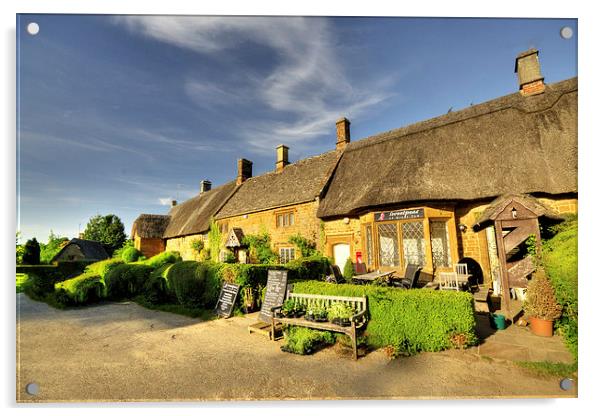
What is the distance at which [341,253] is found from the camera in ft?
46.4

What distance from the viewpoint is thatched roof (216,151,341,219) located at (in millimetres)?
16391

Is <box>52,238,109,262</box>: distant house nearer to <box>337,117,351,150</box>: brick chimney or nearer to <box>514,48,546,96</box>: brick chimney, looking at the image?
<box>337,117,351,150</box>: brick chimney

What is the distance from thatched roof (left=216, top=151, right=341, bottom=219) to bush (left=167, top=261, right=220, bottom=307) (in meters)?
6.93

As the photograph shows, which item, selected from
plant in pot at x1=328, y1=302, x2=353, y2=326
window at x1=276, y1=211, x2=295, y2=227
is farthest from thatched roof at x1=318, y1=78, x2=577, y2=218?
plant in pot at x1=328, y1=302, x2=353, y2=326

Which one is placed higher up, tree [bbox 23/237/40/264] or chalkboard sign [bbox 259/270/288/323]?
tree [bbox 23/237/40/264]

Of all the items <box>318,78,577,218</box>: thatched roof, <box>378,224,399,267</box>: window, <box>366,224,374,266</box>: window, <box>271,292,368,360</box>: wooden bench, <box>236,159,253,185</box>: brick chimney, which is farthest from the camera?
<box>236,159,253,185</box>: brick chimney

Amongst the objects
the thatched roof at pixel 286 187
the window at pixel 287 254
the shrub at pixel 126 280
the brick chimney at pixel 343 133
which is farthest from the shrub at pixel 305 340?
the brick chimney at pixel 343 133

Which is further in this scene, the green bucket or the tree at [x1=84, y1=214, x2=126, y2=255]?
the tree at [x1=84, y1=214, x2=126, y2=255]

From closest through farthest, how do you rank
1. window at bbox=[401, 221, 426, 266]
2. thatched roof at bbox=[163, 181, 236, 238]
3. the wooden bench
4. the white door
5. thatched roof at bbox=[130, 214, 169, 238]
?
the wooden bench
window at bbox=[401, 221, 426, 266]
the white door
thatched roof at bbox=[163, 181, 236, 238]
thatched roof at bbox=[130, 214, 169, 238]

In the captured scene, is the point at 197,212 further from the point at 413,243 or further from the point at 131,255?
the point at 413,243

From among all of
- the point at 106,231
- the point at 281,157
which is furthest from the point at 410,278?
the point at 106,231

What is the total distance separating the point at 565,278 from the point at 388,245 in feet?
21.2
